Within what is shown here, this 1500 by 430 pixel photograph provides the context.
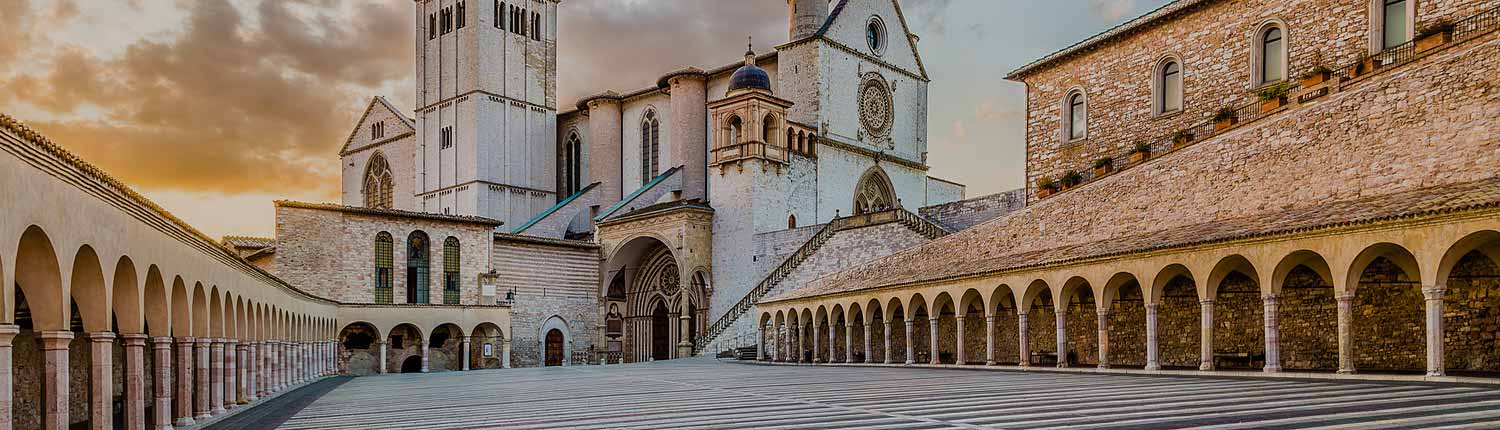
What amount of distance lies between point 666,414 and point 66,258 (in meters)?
7.73

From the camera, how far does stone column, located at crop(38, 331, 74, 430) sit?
496 inches

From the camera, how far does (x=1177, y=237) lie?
23.1 meters

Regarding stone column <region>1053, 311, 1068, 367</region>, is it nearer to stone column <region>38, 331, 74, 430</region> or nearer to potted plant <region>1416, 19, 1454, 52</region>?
potted plant <region>1416, 19, 1454, 52</region>

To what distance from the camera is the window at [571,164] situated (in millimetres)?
65250

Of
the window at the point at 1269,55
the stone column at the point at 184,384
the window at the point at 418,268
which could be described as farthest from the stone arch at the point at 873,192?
the stone column at the point at 184,384

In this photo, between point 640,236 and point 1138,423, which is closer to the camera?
point 1138,423

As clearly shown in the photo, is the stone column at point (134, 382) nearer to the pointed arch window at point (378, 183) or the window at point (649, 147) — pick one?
the window at point (649, 147)

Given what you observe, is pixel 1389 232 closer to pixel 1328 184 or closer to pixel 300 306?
pixel 1328 184

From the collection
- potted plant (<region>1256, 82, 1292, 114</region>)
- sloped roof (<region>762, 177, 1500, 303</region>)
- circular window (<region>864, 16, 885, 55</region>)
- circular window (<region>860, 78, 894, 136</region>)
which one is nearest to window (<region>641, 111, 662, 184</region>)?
circular window (<region>860, 78, 894, 136</region>)

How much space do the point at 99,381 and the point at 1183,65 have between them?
87.6 ft

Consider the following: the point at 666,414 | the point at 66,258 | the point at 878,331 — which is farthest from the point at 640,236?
the point at 66,258

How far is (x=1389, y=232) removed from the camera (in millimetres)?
17641

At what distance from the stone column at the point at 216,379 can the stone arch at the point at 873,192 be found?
35.7 meters

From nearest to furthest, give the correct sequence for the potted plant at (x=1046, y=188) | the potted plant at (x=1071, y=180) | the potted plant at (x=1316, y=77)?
the potted plant at (x=1316, y=77) → the potted plant at (x=1071, y=180) → the potted plant at (x=1046, y=188)
